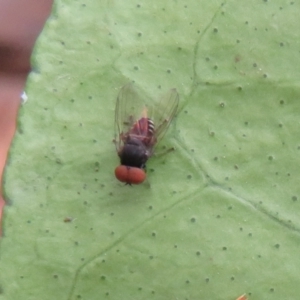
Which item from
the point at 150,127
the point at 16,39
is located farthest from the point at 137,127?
the point at 16,39

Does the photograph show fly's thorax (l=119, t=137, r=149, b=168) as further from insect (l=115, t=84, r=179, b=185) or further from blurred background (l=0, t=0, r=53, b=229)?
blurred background (l=0, t=0, r=53, b=229)

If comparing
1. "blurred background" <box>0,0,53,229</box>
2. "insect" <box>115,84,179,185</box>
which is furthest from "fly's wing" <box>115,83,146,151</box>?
"blurred background" <box>0,0,53,229</box>

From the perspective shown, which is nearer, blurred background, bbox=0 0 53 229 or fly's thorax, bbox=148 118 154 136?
fly's thorax, bbox=148 118 154 136

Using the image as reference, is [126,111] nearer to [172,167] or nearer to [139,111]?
[139,111]

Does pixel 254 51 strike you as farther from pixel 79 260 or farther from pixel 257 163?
pixel 79 260

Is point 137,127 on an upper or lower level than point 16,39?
upper

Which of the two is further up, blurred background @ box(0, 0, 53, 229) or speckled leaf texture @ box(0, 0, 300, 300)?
speckled leaf texture @ box(0, 0, 300, 300)

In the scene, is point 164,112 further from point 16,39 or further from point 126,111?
point 16,39

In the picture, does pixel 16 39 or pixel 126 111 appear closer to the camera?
pixel 126 111

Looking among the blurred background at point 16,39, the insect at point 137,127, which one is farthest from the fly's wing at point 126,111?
the blurred background at point 16,39

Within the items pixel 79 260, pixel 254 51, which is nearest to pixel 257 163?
pixel 254 51
